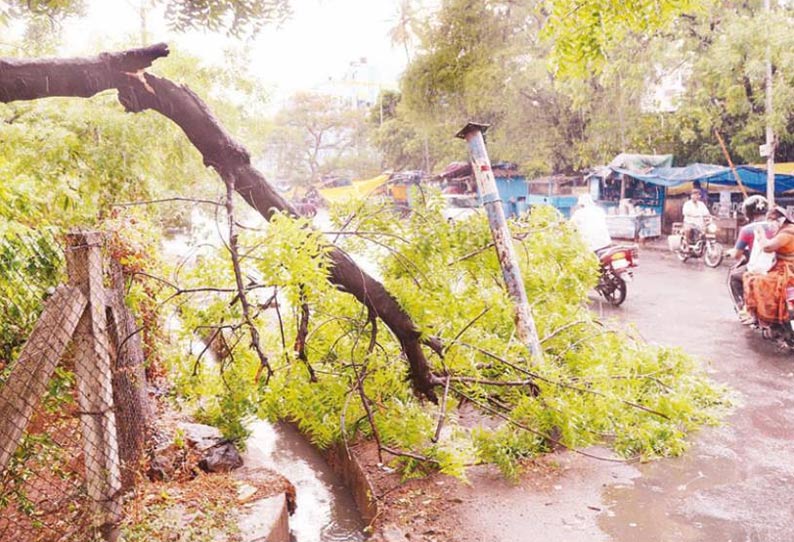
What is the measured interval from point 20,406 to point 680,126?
837 inches

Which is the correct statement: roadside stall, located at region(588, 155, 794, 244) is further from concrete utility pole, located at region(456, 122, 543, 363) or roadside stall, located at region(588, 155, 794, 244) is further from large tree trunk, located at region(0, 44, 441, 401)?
large tree trunk, located at region(0, 44, 441, 401)

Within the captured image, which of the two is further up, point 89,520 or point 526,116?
point 526,116

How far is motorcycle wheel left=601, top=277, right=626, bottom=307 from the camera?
34.9 feet

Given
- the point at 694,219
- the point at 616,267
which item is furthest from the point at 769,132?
the point at 616,267

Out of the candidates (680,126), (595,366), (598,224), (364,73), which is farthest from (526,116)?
(364,73)

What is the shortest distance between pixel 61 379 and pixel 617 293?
9.17 meters

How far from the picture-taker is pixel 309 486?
5535 mm

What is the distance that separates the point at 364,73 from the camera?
56.1 m

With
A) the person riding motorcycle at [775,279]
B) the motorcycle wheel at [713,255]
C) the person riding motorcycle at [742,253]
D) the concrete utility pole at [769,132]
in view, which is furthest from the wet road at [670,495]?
the concrete utility pole at [769,132]

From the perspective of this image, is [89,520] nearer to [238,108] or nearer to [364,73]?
[238,108]

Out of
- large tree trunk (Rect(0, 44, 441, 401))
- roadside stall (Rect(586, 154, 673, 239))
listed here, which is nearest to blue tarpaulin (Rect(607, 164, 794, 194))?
roadside stall (Rect(586, 154, 673, 239))

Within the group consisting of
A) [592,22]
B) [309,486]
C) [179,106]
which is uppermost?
[592,22]

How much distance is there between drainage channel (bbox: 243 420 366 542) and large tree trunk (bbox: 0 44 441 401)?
65.1 inches

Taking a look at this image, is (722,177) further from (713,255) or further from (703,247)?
(713,255)
